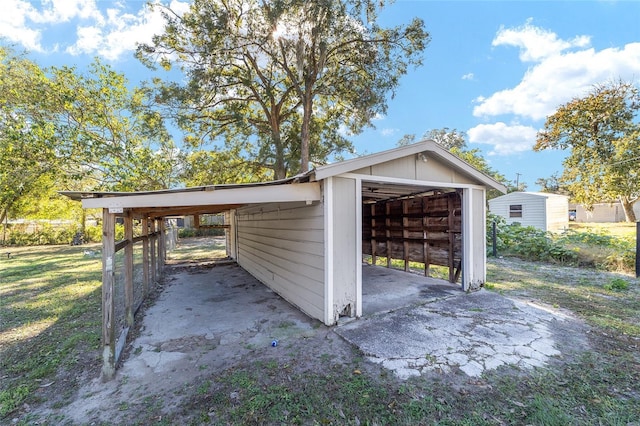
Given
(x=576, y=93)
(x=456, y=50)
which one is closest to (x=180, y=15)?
(x=456, y=50)

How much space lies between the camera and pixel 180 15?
895 cm

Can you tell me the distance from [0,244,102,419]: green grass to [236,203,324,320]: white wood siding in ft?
8.39

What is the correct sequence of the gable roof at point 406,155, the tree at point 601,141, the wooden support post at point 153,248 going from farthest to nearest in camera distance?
the tree at point 601,141, the wooden support post at point 153,248, the gable roof at point 406,155

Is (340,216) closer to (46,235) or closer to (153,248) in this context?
(153,248)

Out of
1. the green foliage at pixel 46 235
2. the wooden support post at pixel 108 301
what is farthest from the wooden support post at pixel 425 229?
the green foliage at pixel 46 235

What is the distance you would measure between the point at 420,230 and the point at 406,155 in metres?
2.58

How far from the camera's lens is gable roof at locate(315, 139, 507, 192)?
3496mm

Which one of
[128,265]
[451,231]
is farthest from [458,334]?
[128,265]

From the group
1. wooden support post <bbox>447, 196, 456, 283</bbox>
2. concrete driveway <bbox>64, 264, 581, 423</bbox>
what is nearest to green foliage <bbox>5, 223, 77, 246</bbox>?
concrete driveway <bbox>64, 264, 581, 423</bbox>

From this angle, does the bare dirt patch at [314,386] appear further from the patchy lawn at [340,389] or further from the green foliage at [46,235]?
the green foliage at [46,235]

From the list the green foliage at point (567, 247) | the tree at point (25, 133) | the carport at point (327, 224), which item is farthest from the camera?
the tree at point (25, 133)

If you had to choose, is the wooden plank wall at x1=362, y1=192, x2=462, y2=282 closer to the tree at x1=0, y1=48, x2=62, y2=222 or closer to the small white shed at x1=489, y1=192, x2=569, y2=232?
the small white shed at x1=489, y1=192, x2=569, y2=232

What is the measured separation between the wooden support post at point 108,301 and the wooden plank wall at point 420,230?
5.20 metres

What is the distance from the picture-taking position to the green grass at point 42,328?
2.60 meters
